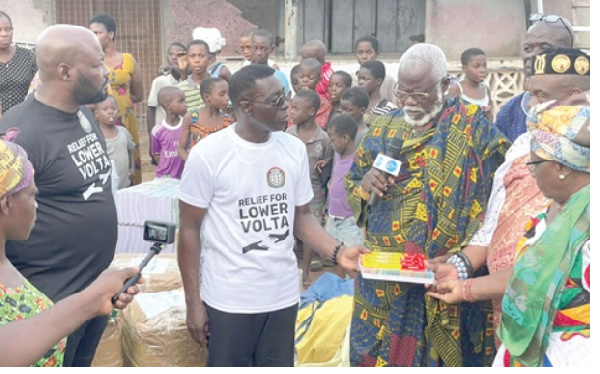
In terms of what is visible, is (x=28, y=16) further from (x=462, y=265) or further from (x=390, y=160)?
(x=462, y=265)

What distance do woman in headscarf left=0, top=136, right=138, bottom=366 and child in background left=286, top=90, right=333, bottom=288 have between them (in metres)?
4.60

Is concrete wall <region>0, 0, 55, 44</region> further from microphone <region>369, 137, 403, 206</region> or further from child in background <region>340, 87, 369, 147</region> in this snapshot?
microphone <region>369, 137, 403, 206</region>

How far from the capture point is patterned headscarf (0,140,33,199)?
9.20ft

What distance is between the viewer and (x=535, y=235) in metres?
3.55

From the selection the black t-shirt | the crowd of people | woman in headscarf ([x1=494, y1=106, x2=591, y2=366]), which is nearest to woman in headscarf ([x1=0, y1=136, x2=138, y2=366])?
the crowd of people

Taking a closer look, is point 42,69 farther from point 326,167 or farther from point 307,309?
point 326,167

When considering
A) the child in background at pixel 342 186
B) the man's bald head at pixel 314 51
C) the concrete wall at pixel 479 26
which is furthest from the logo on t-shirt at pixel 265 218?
the concrete wall at pixel 479 26

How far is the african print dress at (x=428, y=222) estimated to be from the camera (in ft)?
14.2

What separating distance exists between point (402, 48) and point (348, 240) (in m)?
8.27

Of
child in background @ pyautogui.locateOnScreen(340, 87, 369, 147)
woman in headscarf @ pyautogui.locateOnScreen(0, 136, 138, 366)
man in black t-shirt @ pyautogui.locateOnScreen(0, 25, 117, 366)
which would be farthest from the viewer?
child in background @ pyautogui.locateOnScreen(340, 87, 369, 147)

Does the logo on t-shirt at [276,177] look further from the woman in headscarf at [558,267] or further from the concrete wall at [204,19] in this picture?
the concrete wall at [204,19]

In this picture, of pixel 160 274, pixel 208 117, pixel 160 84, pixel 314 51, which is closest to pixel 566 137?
pixel 160 274

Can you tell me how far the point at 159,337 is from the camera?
505 centimetres

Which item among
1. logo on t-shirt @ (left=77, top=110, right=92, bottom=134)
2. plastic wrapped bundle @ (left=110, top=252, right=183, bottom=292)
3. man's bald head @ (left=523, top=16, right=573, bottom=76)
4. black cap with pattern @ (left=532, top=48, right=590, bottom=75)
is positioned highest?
man's bald head @ (left=523, top=16, right=573, bottom=76)
